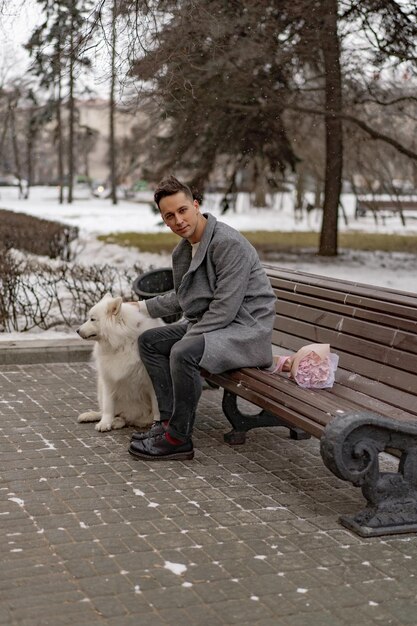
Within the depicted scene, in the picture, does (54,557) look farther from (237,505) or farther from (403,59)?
(403,59)

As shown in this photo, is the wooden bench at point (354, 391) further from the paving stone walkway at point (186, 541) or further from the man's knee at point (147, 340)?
the man's knee at point (147, 340)

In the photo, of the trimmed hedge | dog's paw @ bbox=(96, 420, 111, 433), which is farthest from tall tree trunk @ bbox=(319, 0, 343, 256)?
dog's paw @ bbox=(96, 420, 111, 433)

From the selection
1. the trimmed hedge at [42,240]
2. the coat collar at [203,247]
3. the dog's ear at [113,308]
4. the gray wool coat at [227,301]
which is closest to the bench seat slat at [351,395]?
the gray wool coat at [227,301]

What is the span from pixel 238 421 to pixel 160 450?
2.31ft

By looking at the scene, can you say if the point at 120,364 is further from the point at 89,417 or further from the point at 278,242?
the point at 278,242

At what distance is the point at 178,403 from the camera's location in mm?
5516

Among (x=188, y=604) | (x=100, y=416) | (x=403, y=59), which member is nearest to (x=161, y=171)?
(x=403, y=59)

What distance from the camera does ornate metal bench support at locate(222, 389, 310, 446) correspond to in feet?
19.9

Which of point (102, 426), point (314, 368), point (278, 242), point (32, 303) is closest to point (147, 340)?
point (102, 426)

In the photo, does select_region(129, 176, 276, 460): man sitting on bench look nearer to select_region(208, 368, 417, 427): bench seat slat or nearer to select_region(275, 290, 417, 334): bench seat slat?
select_region(208, 368, 417, 427): bench seat slat

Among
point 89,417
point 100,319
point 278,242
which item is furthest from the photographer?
point 278,242

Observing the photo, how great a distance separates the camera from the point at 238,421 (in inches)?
240

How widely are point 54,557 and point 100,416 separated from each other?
239cm

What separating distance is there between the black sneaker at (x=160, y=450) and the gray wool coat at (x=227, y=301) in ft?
1.74
